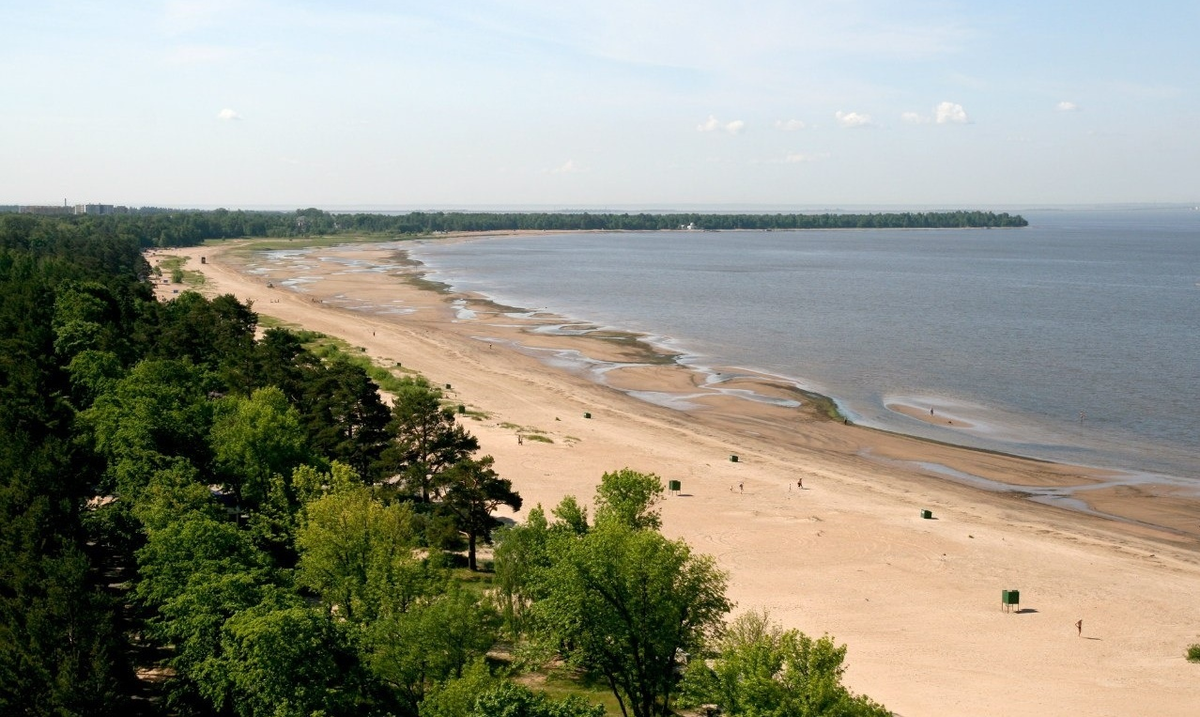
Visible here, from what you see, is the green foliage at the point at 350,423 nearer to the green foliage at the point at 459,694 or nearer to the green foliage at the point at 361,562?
the green foliage at the point at 361,562

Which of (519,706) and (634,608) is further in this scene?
(634,608)

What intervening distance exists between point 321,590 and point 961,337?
88.3 m

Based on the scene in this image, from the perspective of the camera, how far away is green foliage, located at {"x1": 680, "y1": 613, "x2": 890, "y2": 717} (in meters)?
17.9

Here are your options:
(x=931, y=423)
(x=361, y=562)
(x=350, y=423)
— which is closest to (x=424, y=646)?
(x=361, y=562)

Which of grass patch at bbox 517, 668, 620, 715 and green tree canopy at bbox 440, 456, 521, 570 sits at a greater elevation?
green tree canopy at bbox 440, 456, 521, 570

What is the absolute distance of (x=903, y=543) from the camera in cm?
4247

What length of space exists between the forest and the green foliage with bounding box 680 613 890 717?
0.06 m

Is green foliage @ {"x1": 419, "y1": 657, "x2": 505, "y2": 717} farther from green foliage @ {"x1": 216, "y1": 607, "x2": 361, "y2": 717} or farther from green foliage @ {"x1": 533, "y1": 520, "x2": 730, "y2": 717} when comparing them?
green foliage @ {"x1": 533, "y1": 520, "x2": 730, "y2": 717}

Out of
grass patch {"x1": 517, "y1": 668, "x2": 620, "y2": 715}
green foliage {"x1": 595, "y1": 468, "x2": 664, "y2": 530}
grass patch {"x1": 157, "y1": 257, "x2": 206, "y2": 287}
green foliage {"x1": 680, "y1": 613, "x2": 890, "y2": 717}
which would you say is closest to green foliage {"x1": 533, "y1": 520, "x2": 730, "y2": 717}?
green foliage {"x1": 680, "y1": 613, "x2": 890, "y2": 717}

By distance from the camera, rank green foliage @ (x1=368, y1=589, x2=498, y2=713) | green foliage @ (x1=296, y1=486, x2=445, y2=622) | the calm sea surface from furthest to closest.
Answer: the calm sea surface
green foliage @ (x1=296, y1=486, x2=445, y2=622)
green foliage @ (x1=368, y1=589, x2=498, y2=713)

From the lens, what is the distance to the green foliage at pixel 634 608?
73.1ft

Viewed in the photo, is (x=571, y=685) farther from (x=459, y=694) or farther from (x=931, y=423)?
(x=931, y=423)

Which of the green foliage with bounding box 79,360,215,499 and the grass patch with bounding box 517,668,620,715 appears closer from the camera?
the grass patch with bounding box 517,668,620,715

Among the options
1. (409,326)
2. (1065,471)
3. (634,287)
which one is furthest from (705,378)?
(634,287)
